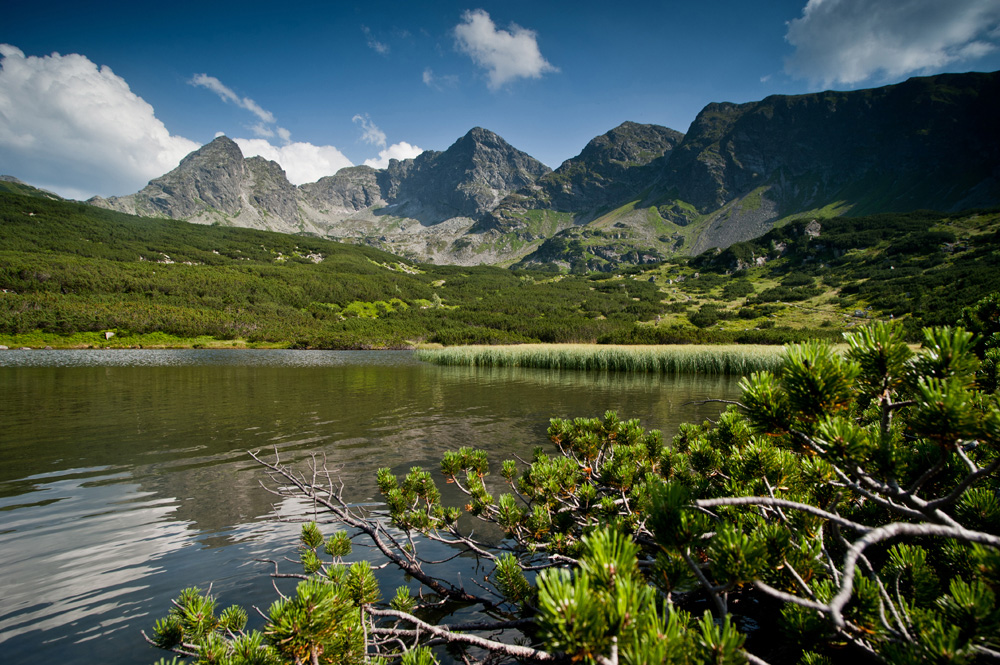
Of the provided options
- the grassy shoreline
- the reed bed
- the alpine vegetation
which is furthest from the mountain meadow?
the alpine vegetation

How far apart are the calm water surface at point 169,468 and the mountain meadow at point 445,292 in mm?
54272

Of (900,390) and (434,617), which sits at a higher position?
(900,390)

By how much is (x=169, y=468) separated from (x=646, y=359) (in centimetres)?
3477

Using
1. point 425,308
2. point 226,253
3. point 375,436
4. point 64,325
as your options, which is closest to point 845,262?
A: point 425,308

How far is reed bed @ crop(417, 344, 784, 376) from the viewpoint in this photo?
114ft

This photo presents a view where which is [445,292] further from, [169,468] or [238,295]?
[169,468]

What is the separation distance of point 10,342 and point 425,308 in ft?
308

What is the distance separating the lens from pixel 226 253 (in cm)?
17525

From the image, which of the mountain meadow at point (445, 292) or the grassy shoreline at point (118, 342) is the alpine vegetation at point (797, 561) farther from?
the grassy shoreline at point (118, 342)

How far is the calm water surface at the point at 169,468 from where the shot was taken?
4891mm

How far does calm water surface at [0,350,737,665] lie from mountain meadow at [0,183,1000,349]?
54272mm

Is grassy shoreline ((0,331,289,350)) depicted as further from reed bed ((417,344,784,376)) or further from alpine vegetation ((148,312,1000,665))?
alpine vegetation ((148,312,1000,665))

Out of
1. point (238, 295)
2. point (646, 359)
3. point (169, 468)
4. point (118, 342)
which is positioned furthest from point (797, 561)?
point (238, 295)

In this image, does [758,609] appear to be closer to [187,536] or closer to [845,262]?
[187,536]
